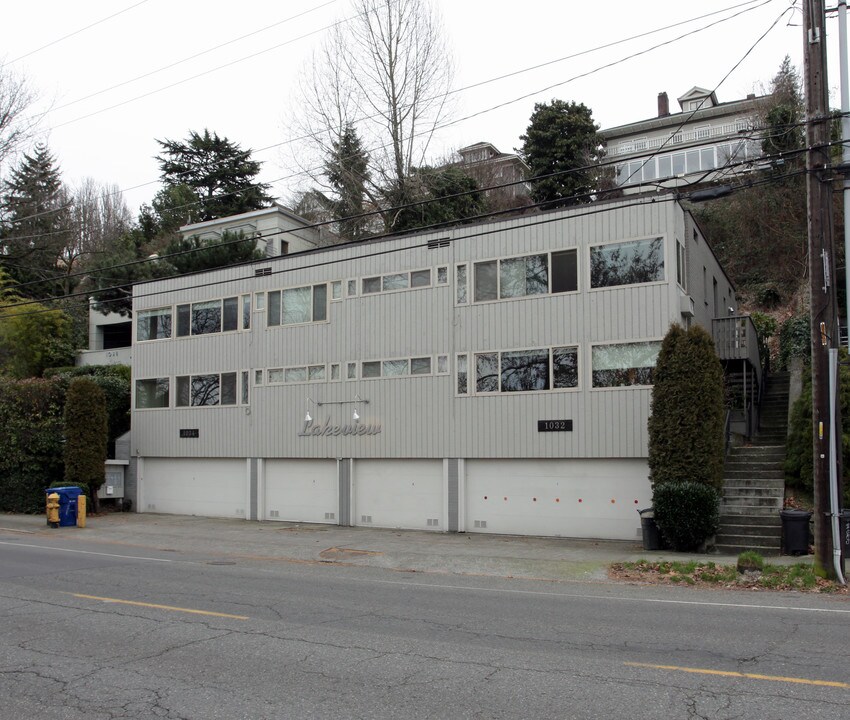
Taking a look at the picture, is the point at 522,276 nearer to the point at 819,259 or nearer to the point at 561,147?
the point at 819,259

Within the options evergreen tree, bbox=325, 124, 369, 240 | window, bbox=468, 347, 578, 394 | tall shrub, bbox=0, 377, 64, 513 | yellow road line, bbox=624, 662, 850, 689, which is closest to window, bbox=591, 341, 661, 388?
window, bbox=468, 347, 578, 394

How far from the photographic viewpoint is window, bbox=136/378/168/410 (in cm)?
Result: 2752

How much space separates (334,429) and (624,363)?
905cm

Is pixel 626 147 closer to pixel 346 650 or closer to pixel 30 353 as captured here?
pixel 30 353

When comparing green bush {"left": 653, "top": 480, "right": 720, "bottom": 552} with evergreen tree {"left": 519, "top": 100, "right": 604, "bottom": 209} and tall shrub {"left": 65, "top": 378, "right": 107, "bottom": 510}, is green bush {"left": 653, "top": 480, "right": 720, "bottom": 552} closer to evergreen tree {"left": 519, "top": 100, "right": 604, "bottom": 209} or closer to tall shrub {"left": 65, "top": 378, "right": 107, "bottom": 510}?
tall shrub {"left": 65, "top": 378, "right": 107, "bottom": 510}

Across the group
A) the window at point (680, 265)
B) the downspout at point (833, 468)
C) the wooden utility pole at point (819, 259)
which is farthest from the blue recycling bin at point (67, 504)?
the downspout at point (833, 468)

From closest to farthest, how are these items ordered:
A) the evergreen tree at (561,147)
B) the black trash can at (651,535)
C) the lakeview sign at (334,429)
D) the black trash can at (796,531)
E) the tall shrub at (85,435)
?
the black trash can at (796,531) → the black trash can at (651,535) → the lakeview sign at (334,429) → the tall shrub at (85,435) → the evergreen tree at (561,147)

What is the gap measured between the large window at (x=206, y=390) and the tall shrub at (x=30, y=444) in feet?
13.6

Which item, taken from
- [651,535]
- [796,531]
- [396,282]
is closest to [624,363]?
[651,535]

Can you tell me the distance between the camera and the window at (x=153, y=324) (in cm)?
2777

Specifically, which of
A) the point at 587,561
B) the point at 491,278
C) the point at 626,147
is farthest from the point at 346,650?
the point at 626,147

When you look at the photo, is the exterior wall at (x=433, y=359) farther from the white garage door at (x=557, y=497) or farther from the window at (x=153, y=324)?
the window at (x=153, y=324)

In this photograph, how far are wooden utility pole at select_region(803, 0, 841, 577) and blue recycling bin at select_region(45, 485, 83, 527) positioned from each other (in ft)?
65.8

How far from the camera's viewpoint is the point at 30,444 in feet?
87.4
